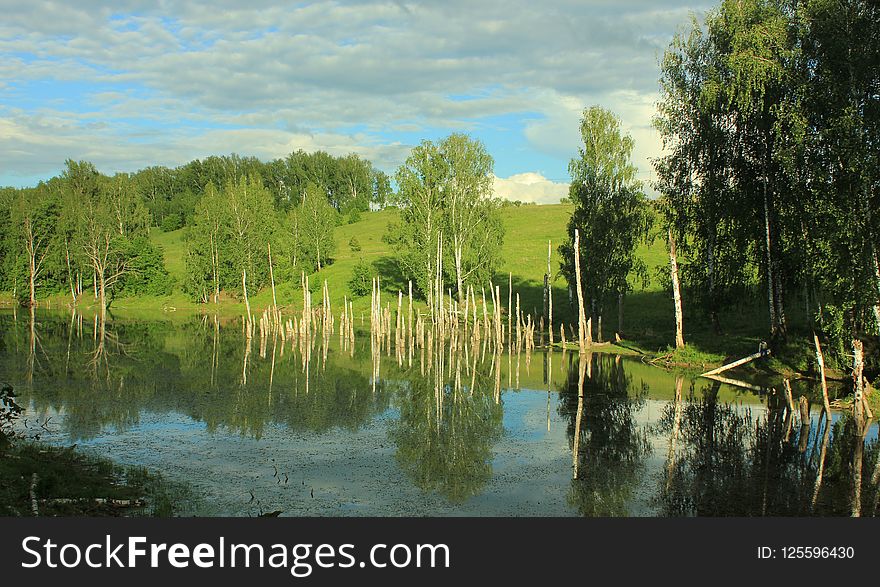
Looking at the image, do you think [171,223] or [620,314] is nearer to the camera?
[620,314]

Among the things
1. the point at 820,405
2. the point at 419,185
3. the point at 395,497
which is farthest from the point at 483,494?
the point at 419,185

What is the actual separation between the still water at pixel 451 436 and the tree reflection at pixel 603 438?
69 millimetres

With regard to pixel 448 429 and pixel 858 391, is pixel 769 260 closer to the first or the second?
pixel 858 391

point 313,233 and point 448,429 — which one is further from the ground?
point 313,233

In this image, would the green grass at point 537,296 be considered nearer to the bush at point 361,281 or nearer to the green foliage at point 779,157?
the bush at point 361,281

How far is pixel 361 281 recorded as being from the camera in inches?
2514

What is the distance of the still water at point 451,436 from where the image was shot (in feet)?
49.0

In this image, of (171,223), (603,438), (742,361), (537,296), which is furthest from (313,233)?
(603,438)

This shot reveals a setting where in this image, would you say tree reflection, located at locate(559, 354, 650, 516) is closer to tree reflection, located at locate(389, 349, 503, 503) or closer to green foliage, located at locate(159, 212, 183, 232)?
tree reflection, located at locate(389, 349, 503, 503)

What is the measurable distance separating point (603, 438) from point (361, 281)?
44.8 m

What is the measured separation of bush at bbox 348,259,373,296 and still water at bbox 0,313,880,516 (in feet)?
87.1

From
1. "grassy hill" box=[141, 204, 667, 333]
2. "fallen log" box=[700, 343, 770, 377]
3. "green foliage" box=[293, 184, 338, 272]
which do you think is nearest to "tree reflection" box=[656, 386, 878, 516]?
"fallen log" box=[700, 343, 770, 377]

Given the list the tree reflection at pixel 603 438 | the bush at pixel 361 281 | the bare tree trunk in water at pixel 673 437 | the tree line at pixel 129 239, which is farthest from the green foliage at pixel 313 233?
the bare tree trunk in water at pixel 673 437

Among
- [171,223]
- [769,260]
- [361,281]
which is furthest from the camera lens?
[171,223]
